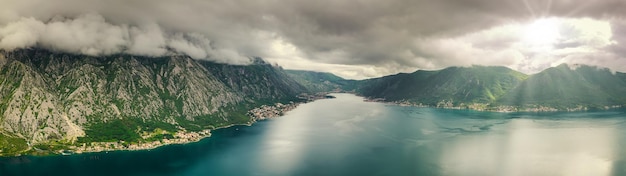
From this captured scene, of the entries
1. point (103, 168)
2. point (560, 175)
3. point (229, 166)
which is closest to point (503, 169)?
point (560, 175)

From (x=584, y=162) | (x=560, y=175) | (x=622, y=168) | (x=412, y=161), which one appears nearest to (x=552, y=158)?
(x=584, y=162)

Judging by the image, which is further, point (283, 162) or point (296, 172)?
point (283, 162)

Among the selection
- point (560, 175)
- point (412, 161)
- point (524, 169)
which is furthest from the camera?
point (412, 161)

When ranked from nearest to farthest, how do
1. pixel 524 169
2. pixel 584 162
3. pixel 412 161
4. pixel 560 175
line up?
pixel 560 175, pixel 524 169, pixel 584 162, pixel 412 161

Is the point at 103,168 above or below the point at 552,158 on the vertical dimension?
below

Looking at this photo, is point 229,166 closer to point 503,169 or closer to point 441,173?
point 441,173

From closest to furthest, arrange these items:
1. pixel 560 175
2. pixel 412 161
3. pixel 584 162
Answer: pixel 560 175
pixel 584 162
pixel 412 161

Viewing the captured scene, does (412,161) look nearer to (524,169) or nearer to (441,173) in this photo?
(441,173)

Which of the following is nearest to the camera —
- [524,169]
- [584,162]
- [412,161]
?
[524,169]

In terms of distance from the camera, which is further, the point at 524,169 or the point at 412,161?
the point at 412,161
